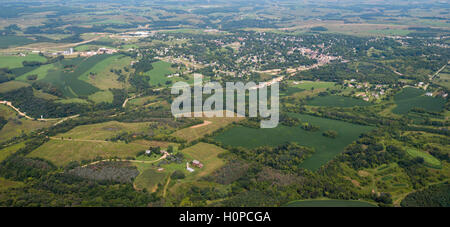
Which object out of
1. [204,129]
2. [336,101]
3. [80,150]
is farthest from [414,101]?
[80,150]

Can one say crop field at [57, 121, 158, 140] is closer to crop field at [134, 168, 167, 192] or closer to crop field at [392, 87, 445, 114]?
crop field at [134, 168, 167, 192]

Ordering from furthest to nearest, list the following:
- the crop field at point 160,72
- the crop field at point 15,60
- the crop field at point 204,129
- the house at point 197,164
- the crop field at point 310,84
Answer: the crop field at point 15,60 < the crop field at point 160,72 < the crop field at point 310,84 < the crop field at point 204,129 < the house at point 197,164

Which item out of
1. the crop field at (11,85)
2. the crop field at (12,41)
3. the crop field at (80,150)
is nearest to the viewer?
the crop field at (80,150)

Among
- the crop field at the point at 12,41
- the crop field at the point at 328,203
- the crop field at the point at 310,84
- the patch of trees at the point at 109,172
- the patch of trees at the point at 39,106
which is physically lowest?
the crop field at the point at 328,203

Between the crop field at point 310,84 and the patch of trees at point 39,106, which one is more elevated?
the crop field at point 310,84

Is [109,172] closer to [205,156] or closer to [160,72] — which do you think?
[205,156]

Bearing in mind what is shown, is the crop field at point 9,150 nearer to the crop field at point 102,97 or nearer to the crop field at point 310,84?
the crop field at point 102,97

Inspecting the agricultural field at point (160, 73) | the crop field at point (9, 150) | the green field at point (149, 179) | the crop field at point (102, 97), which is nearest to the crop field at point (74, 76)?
the crop field at point (102, 97)
